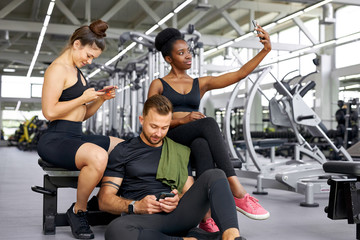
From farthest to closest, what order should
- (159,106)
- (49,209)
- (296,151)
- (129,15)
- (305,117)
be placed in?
(129,15) < (296,151) < (305,117) < (49,209) < (159,106)

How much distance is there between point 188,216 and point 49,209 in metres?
1.00

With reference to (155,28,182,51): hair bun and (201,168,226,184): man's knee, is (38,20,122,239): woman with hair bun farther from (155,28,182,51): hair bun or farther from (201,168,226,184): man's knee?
(201,168,226,184): man's knee

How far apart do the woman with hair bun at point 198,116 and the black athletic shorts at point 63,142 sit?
1.39ft

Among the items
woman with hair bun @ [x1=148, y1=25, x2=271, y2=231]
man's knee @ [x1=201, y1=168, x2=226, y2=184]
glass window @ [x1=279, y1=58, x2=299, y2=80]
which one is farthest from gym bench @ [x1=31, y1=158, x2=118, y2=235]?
glass window @ [x1=279, y1=58, x2=299, y2=80]

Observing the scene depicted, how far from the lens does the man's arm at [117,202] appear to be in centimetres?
179

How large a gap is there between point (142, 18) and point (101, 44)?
12.2 meters

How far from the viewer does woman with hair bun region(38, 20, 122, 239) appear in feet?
7.23

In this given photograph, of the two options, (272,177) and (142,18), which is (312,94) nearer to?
(142,18)

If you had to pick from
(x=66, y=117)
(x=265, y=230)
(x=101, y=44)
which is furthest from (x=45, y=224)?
(x=265, y=230)

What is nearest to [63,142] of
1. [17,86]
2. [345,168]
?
[345,168]

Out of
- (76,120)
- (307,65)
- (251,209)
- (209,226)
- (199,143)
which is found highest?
(307,65)

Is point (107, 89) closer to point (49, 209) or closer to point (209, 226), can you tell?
point (49, 209)

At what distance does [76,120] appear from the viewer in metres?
2.35

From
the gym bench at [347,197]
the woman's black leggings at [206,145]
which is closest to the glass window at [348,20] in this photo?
the gym bench at [347,197]
